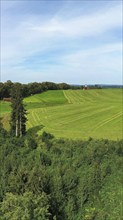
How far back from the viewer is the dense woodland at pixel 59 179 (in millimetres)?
29666

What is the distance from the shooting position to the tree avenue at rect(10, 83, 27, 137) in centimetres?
6275

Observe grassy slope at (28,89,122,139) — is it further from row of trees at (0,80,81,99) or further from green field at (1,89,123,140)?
row of trees at (0,80,81,99)

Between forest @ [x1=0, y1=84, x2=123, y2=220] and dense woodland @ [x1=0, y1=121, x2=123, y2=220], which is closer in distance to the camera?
dense woodland @ [x1=0, y1=121, x2=123, y2=220]

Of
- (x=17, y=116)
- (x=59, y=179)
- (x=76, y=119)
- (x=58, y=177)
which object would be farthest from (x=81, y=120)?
(x=59, y=179)

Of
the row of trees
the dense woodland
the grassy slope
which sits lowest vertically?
the dense woodland

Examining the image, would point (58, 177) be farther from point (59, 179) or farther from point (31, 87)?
point (31, 87)

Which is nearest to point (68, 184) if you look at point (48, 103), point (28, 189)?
point (28, 189)

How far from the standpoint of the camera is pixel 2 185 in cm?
3706

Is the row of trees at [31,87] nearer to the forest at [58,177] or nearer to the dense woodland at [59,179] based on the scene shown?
the forest at [58,177]

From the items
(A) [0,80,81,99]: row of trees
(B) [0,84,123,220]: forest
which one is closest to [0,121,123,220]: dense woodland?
(B) [0,84,123,220]: forest

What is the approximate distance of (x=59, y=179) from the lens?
3847cm

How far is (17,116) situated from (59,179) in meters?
26.8

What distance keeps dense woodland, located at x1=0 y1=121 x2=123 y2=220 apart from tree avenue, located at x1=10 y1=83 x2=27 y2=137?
3666 mm

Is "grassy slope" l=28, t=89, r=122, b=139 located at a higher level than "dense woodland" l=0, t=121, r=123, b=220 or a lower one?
higher
